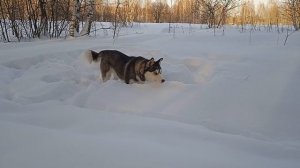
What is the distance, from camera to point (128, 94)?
5320mm

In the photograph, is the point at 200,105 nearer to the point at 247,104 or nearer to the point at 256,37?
the point at 247,104

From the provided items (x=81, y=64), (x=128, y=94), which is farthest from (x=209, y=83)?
(x=81, y=64)

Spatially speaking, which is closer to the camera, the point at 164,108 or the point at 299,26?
the point at 164,108

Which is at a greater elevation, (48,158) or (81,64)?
(81,64)

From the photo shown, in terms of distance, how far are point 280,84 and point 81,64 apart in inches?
156

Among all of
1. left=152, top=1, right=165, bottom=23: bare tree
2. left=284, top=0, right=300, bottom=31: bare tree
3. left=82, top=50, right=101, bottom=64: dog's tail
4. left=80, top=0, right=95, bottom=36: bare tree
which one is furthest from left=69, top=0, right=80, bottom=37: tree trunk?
left=152, top=1, right=165, bottom=23: bare tree

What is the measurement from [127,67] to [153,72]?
0.68 metres

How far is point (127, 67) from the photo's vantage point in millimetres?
6164

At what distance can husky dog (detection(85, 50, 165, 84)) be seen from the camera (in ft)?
18.8

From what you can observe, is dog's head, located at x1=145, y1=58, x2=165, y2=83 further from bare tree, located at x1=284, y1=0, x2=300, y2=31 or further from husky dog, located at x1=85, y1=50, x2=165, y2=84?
bare tree, located at x1=284, y1=0, x2=300, y2=31

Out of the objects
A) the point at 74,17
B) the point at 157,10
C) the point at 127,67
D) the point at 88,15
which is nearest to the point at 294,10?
the point at 88,15

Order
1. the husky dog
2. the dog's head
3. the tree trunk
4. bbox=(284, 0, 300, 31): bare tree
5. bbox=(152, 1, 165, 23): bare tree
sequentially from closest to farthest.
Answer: the dog's head, the husky dog, the tree trunk, bbox=(284, 0, 300, 31): bare tree, bbox=(152, 1, 165, 23): bare tree

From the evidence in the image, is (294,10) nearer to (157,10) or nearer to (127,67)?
(127,67)

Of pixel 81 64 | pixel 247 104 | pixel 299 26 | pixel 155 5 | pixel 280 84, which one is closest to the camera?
pixel 247 104
